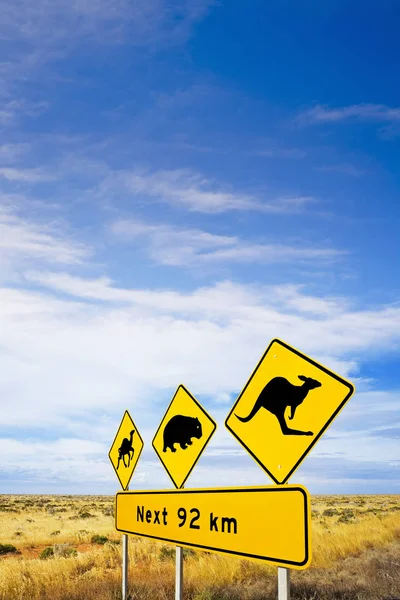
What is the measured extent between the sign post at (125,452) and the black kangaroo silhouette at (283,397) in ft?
15.7

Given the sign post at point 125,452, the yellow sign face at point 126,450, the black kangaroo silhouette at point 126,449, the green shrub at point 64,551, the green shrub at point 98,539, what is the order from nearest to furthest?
the sign post at point 125,452 < the yellow sign face at point 126,450 < the black kangaroo silhouette at point 126,449 < the green shrub at point 64,551 < the green shrub at point 98,539

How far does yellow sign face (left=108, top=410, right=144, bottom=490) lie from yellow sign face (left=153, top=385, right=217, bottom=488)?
1.10 metres

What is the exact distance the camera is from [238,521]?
19.5 ft

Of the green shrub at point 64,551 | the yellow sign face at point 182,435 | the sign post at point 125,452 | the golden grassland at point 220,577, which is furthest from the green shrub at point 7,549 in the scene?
the yellow sign face at point 182,435

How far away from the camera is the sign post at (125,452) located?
32.2 feet

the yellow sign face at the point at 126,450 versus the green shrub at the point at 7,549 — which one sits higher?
the yellow sign face at the point at 126,450

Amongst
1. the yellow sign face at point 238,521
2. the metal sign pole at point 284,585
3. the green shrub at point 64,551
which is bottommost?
the green shrub at point 64,551

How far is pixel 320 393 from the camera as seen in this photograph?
5098mm

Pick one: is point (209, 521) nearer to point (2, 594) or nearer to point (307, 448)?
point (307, 448)

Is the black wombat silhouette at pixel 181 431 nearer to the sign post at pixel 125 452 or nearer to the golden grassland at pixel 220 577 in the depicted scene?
the sign post at pixel 125 452

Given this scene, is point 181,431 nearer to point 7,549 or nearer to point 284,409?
point 284,409

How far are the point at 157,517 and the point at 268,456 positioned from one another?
354cm

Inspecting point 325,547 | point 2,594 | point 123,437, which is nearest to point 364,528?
point 325,547

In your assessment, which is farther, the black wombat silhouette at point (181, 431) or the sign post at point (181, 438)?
the black wombat silhouette at point (181, 431)
